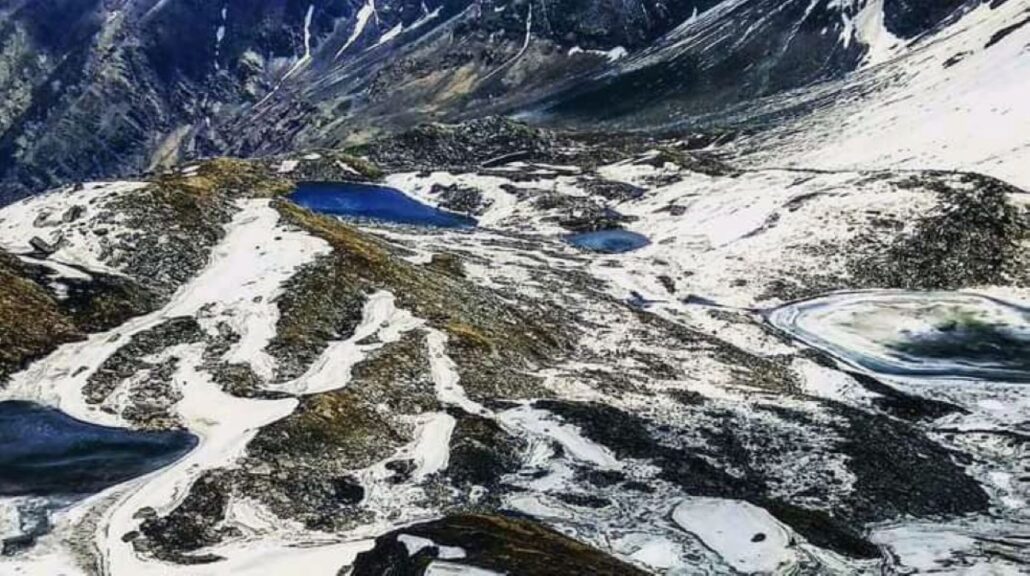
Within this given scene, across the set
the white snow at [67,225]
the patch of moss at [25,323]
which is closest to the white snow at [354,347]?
the patch of moss at [25,323]

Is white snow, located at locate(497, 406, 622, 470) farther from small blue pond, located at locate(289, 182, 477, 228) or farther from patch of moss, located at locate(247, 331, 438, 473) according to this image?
small blue pond, located at locate(289, 182, 477, 228)

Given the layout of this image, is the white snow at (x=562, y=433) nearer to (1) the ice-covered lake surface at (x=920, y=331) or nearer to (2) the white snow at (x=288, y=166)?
(1) the ice-covered lake surface at (x=920, y=331)

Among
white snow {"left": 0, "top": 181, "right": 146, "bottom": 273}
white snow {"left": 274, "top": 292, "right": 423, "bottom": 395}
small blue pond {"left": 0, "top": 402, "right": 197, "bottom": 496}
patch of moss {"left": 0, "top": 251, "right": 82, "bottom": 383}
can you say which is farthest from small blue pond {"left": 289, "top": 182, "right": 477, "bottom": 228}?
small blue pond {"left": 0, "top": 402, "right": 197, "bottom": 496}

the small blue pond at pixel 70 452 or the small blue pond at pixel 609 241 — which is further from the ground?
the small blue pond at pixel 70 452

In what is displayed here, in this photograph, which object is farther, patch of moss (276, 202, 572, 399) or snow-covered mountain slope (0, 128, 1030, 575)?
patch of moss (276, 202, 572, 399)

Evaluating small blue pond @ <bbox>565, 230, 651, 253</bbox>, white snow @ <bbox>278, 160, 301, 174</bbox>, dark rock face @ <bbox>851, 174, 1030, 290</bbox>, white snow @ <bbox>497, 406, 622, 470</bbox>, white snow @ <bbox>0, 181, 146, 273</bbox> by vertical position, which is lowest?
dark rock face @ <bbox>851, 174, 1030, 290</bbox>

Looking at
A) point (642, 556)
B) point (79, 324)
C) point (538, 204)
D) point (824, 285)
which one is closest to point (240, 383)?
point (79, 324)
